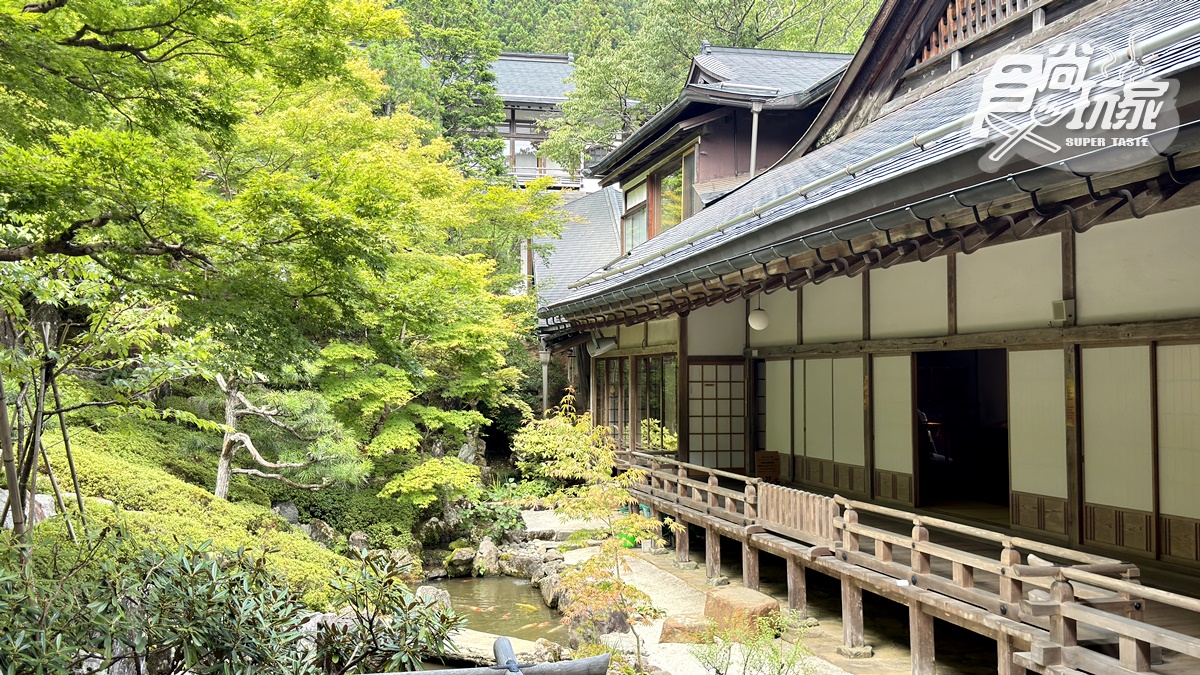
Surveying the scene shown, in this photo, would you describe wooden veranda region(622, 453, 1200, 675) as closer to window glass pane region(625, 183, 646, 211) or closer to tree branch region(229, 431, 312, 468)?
tree branch region(229, 431, 312, 468)

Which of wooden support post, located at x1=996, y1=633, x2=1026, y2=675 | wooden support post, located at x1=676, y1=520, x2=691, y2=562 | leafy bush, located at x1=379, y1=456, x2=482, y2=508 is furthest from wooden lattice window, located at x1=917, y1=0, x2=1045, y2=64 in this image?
leafy bush, located at x1=379, y1=456, x2=482, y2=508

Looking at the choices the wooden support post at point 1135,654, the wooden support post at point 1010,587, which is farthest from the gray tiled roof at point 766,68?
the wooden support post at point 1135,654

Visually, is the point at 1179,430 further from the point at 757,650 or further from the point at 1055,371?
the point at 757,650

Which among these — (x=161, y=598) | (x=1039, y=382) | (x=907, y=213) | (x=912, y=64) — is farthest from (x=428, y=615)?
(x=912, y=64)

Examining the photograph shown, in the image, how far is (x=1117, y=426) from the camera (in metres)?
6.89

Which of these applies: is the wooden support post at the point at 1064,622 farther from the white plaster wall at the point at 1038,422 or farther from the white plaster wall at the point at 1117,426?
the white plaster wall at the point at 1038,422

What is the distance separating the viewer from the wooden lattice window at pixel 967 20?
8.59m

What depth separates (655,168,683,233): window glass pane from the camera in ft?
53.5

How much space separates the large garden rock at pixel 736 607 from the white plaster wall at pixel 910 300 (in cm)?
342

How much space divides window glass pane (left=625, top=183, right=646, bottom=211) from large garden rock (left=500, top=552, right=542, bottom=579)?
8268 millimetres

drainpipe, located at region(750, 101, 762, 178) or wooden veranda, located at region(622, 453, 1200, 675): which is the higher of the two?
drainpipe, located at region(750, 101, 762, 178)

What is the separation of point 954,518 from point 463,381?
9.47 meters

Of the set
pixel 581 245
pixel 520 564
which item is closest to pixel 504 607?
pixel 520 564

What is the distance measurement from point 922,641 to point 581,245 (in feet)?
57.4
